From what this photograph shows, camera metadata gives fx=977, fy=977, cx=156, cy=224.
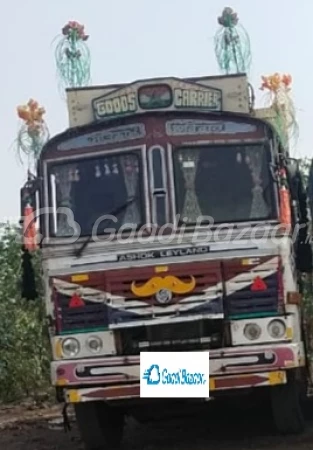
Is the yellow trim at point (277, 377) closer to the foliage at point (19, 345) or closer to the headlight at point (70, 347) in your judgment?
the headlight at point (70, 347)

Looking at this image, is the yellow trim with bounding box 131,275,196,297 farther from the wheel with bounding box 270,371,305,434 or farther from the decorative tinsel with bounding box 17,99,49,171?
the decorative tinsel with bounding box 17,99,49,171

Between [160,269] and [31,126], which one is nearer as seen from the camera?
[160,269]

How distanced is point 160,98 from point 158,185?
0.99 meters

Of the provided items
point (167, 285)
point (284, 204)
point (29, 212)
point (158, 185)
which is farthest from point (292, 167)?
point (29, 212)

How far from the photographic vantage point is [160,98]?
9.62 metres

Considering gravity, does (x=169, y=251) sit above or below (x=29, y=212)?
below

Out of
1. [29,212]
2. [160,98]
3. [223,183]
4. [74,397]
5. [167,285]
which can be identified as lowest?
[74,397]

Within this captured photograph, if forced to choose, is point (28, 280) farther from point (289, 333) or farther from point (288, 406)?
point (288, 406)

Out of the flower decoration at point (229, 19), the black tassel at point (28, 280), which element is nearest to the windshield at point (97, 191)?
the black tassel at point (28, 280)

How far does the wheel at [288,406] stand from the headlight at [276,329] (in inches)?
14.3

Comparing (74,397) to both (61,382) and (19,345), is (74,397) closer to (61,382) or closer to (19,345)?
(61,382)

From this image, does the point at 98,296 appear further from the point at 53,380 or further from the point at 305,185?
the point at 305,185
